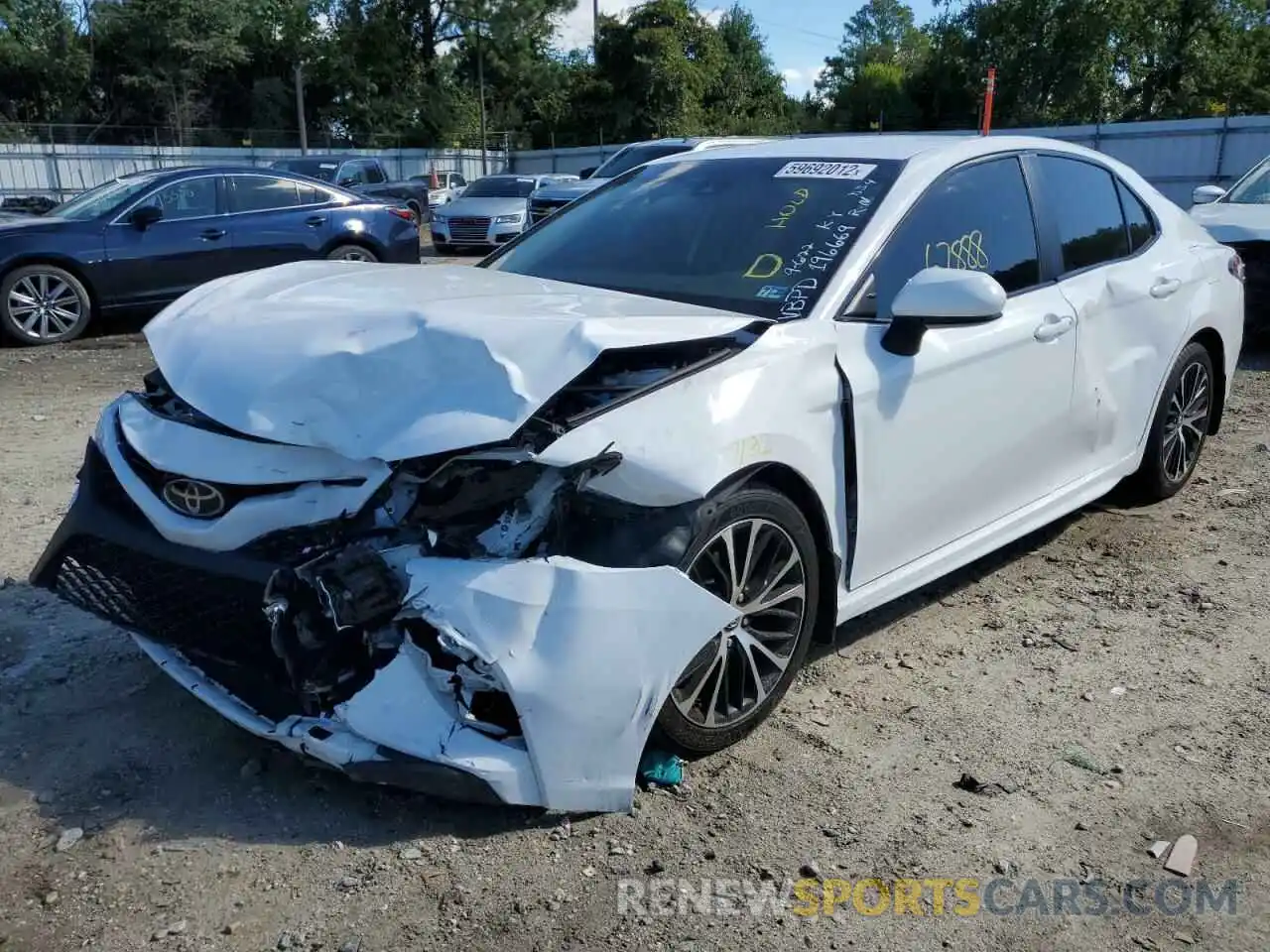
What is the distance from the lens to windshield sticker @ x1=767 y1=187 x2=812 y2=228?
3.66m

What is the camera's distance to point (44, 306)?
977 centimetres

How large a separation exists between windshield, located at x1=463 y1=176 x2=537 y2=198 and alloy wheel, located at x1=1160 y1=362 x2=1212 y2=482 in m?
17.2

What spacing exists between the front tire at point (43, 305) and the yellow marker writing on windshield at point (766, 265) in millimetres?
8374

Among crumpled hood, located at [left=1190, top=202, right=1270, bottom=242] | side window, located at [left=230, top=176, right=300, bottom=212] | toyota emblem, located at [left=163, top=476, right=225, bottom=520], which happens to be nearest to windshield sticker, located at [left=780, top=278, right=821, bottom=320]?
toyota emblem, located at [left=163, top=476, right=225, bottom=520]

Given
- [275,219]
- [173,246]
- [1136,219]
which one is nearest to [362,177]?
[275,219]

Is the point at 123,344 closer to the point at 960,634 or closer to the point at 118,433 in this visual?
the point at 118,433

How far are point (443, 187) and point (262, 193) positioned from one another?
20805mm

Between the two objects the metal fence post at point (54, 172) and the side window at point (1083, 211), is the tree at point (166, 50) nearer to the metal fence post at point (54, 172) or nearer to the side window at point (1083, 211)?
the metal fence post at point (54, 172)

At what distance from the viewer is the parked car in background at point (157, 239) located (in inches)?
383

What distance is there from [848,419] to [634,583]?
37.6 inches

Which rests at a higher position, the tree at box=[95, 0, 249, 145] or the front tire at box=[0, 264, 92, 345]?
the tree at box=[95, 0, 249, 145]

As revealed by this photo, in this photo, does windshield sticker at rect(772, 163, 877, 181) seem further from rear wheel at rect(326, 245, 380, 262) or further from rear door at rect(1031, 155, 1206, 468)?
rear wheel at rect(326, 245, 380, 262)

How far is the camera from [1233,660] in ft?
12.4

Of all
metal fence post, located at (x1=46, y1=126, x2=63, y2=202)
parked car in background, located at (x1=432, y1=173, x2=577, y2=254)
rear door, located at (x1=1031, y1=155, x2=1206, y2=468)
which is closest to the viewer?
rear door, located at (x1=1031, y1=155, x2=1206, y2=468)
